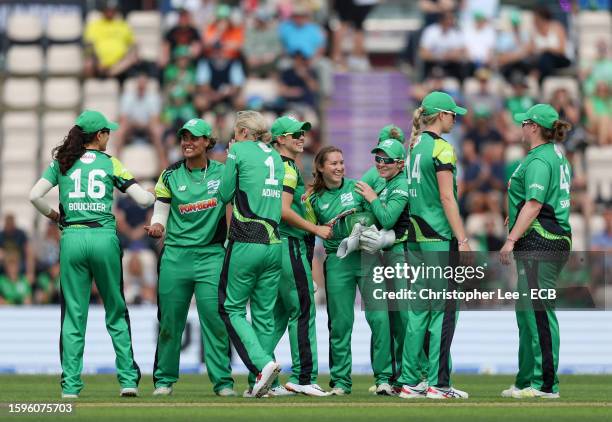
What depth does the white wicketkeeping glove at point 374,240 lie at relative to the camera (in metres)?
11.9

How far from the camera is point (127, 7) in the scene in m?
25.0

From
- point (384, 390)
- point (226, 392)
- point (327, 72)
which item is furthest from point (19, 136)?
point (384, 390)

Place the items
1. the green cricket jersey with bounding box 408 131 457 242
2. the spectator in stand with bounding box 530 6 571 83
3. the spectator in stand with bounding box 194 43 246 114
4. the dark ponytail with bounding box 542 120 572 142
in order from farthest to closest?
the spectator in stand with bounding box 530 6 571 83, the spectator in stand with bounding box 194 43 246 114, the dark ponytail with bounding box 542 120 572 142, the green cricket jersey with bounding box 408 131 457 242

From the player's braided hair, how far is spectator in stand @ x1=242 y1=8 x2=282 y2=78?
11281 mm

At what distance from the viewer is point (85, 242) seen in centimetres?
1156

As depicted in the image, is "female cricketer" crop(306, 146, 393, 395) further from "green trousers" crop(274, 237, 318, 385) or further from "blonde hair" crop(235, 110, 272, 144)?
"blonde hair" crop(235, 110, 272, 144)

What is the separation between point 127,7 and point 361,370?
10.2 metres

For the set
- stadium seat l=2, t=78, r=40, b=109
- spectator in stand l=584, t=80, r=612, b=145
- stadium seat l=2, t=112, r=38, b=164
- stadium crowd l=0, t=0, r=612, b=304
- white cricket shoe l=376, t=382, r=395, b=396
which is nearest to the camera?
white cricket shoe l=376, t=382, r=395, b=396

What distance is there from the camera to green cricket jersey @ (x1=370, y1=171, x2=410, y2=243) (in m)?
12.0

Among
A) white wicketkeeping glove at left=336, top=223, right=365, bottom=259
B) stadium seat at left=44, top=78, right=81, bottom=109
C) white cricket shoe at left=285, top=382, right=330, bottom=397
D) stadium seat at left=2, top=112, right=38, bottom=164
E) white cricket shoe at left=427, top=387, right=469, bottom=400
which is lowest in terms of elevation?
white cricket shoe at left=285, top=382, right=330, bottom=397

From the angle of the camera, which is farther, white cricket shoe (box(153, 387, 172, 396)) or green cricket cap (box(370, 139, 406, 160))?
green cricket cap (box(370, 139, 406, 160))

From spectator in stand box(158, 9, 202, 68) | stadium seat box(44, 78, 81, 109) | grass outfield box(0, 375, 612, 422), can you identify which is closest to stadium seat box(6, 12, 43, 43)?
stadium seat box(44, 78, 81, 109)

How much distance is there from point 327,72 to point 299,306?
40.2ft

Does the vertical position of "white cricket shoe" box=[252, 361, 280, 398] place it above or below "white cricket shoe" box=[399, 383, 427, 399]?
above
